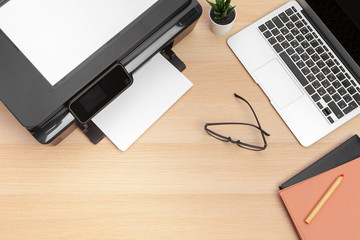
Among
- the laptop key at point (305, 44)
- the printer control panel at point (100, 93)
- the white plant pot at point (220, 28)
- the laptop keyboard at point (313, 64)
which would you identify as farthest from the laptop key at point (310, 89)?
the printer control panel at point (100, 93)

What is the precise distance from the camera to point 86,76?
0.67m

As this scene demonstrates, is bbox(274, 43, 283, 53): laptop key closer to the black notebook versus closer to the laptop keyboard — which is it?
the laptop keyboard

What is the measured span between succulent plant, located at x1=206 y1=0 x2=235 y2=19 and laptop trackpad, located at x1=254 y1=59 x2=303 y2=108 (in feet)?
0.53

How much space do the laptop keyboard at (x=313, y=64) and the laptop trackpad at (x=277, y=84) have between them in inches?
0.9

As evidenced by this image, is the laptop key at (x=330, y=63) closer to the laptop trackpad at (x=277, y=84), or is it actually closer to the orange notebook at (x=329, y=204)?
the laptop trackpad at (x=277, y=84)

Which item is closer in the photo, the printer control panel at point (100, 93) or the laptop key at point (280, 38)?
the printer control panel at point (100, 93)

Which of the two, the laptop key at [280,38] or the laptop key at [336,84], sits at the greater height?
the laptop key at [280,38]

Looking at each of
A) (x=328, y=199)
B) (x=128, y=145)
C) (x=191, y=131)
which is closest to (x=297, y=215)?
(x=328, y=199)

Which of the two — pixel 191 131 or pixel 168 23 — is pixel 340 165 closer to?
pixel 191 131

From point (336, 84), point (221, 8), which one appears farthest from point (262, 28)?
point (336, 84)

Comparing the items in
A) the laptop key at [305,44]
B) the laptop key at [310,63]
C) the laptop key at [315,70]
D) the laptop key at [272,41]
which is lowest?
the laptop key at [315,70]

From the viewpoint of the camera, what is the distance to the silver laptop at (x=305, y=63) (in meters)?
0.83

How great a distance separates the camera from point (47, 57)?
0.66 metres

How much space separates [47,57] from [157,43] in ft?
0.77
